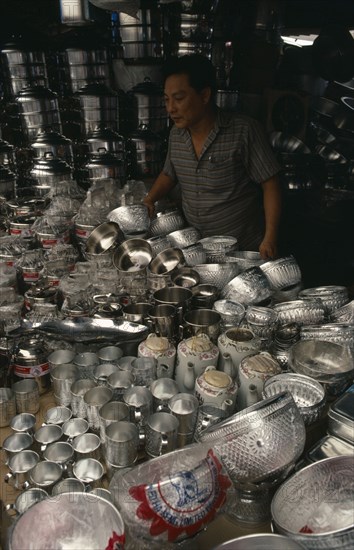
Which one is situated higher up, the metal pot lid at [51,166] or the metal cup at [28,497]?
the metal pot lid at [51,166]

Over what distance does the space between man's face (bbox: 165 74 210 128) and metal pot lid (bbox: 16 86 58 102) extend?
1610 mm

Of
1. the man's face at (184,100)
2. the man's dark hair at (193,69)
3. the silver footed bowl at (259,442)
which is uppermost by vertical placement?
the man's dark hair at (193,69)

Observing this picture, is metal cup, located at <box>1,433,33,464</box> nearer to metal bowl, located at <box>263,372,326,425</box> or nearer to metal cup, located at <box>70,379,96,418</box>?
metal cup, located at <box>70,379,96,418</box>

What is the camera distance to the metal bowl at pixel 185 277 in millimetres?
1857

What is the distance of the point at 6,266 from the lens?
206 cm

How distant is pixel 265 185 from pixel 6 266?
57.2 inches

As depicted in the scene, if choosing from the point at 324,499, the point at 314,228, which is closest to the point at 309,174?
the point at 314,228

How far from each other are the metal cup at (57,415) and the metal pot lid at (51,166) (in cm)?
217

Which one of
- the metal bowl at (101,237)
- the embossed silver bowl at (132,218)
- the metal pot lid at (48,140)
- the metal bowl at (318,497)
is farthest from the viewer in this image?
the metal pot lid at (48,140)

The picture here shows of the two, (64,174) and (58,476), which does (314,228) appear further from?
(58,476)

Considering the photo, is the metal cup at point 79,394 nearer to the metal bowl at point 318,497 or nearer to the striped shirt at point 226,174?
the metal bowl at point 318,497

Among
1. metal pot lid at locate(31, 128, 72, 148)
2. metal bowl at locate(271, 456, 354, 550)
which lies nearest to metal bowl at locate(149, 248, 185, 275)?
metal bowl at locate(271, 456, 354, 550)

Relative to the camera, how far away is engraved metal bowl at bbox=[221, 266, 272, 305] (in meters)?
1.68

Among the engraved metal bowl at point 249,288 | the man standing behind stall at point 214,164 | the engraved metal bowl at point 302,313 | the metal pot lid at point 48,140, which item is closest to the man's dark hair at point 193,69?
the man standing behind stall at point 214,164
